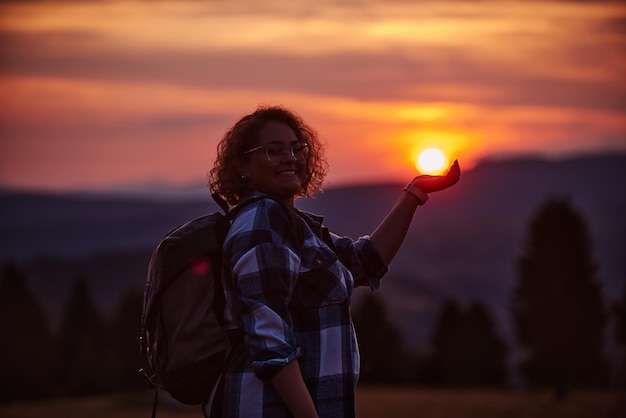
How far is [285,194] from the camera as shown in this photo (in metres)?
4.85

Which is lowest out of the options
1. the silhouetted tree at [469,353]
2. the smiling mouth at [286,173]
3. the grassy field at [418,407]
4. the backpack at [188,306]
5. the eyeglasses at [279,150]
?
the silhouetted tree at [469,353]

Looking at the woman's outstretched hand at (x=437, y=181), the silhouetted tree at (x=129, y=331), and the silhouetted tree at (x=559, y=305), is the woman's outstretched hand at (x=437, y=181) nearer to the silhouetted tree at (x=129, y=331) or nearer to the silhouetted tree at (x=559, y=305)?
the silhouetted tree at (x=559, y=305)

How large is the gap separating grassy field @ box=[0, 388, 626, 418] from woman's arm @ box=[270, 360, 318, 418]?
113ft

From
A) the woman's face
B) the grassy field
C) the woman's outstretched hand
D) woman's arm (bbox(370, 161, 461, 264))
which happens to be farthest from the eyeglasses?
the grassy field

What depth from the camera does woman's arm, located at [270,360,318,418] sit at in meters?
4.53

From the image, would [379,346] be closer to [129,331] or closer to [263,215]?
[129,331]

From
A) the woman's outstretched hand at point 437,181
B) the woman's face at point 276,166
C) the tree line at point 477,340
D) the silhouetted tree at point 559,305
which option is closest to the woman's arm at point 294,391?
the woman's face at point 276,166

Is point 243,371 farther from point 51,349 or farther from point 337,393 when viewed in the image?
point 51,349

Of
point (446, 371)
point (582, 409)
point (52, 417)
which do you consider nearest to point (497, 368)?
point (446, 371)

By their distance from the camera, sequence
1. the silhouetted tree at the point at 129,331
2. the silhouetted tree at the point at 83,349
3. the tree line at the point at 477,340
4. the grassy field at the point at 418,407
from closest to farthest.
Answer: the grassy field at the point at 418,407 → the tree line at the point at 477,340 → the silhouetted tree at the point at 83,349 → the silhouetted tree at the point at 129,331

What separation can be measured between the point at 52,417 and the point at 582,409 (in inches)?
799

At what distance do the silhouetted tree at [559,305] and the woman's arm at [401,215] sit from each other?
179ft

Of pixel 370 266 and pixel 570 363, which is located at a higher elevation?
pixel 370 266

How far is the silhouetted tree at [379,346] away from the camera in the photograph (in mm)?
66312
